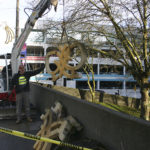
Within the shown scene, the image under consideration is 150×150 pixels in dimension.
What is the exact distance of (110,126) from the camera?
9.64ft

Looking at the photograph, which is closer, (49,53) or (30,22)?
(49,53)

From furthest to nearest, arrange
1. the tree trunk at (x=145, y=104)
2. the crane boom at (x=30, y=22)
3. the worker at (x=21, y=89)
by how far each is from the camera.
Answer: the tree trunk at (x=145, y=104)
the crane boom at (x=30, y=22)
the worker at (x=21, y=89)

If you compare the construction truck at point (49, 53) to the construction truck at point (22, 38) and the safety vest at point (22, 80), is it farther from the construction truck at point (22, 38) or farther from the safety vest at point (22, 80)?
the safety vest at point (22, 80)

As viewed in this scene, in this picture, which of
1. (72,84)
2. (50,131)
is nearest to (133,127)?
(50,131)

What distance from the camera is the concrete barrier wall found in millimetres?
2352

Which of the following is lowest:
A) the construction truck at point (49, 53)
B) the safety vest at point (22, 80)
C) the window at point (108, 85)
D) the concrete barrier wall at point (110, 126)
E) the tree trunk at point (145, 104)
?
the window at point (108, 85)

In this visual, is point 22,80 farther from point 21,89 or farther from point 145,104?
point 145,104

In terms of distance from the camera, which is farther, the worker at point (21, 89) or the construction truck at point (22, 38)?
the construction truck at point (22, 38)

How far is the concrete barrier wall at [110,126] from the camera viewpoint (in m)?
2.35

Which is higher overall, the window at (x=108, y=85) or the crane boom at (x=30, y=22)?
the crane boom at (x=30, y=22)

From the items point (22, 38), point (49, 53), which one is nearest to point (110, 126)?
point (49, 53)

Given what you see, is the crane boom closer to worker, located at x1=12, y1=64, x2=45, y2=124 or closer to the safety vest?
worker, located at x1=12, y1=64, x2=45, y2=124

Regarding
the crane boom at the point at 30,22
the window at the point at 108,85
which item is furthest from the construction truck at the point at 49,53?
the window at the point at 108,85

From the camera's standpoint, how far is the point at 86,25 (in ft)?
30.7
